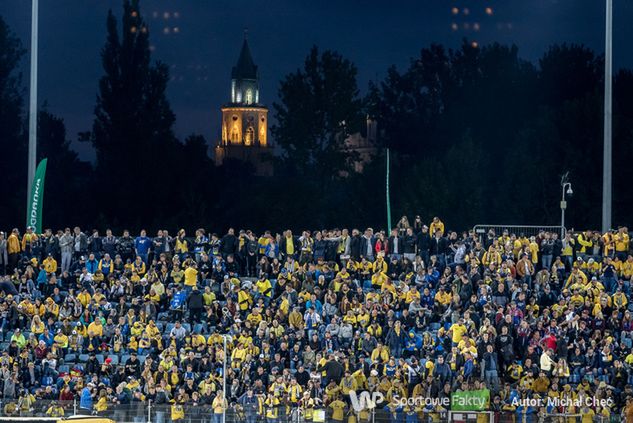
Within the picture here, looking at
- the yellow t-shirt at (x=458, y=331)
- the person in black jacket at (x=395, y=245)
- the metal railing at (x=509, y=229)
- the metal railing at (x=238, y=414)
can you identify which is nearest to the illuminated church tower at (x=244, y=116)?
the metal railing at (x=509, y=229)

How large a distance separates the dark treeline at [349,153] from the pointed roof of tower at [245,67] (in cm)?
6602

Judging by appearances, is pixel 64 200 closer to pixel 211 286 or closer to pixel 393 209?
pixel 393 209

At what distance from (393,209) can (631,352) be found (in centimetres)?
4604

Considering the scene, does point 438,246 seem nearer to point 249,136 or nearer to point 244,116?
point 249,136

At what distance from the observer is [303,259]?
4112 cm

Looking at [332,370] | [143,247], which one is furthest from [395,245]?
[143,247]

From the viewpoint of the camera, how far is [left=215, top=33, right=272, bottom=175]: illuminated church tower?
507ft

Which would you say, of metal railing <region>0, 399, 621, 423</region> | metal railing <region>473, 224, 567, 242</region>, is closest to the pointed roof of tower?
metal railing <region>473, 224, 567, 242</region>

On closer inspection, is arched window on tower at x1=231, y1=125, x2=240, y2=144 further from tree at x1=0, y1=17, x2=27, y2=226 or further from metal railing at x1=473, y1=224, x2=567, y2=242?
metal railing at x1=473, y1=224, x2=567, y2=242

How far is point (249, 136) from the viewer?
154 metres

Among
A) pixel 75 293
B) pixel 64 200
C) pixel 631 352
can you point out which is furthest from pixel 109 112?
pixel 631 352

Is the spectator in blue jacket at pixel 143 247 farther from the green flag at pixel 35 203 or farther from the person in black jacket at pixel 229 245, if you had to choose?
the green flag at pixel 35 203

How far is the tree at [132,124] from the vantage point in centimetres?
8150

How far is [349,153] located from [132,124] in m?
14.8
